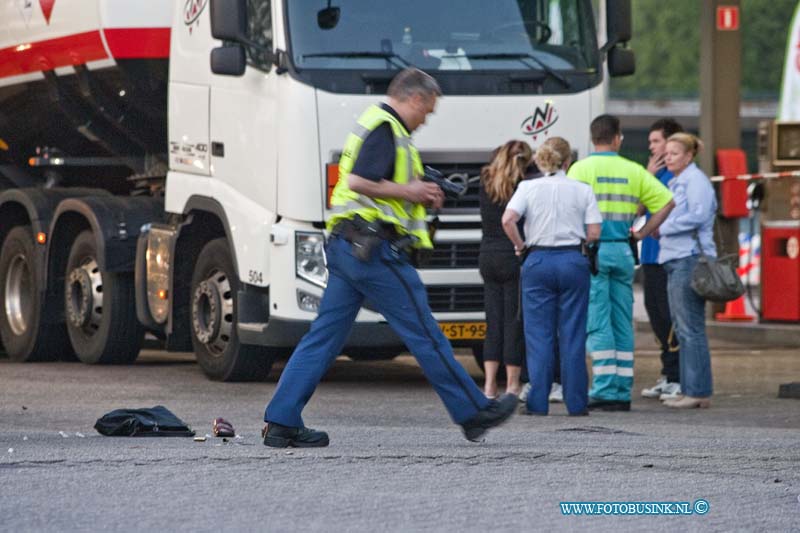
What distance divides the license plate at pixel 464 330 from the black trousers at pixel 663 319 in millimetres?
1163

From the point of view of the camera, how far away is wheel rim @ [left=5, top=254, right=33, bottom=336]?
53.1 ft

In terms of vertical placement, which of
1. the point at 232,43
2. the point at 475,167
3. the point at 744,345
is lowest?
the point at 744,345

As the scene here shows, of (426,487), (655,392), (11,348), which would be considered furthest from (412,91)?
(11,348)

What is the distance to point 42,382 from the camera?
1373 cm

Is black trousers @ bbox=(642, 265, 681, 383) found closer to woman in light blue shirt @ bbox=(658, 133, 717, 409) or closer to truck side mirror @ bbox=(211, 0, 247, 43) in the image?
woman in light blue shirt @ bbox=(658, 133, 717, 409)

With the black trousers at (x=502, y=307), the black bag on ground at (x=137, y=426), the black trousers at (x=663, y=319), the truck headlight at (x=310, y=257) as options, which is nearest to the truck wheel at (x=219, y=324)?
the truck headlight at (x=310, y=257)

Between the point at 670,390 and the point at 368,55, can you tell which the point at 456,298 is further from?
the point at 368,55

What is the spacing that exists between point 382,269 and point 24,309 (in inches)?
315

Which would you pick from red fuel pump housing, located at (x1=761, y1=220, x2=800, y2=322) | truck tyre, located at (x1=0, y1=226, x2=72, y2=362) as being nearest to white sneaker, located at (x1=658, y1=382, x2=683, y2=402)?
truck tyre, located at (x1=0, y1=226, x2=72, y2=362)

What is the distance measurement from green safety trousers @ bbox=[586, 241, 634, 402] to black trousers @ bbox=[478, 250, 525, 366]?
1.53ft

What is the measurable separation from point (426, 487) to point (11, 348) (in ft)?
31.3

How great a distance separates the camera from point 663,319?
1326cm

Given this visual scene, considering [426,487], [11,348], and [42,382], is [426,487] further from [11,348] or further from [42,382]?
[11,348]

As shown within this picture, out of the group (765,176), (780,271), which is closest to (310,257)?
(765,176)
